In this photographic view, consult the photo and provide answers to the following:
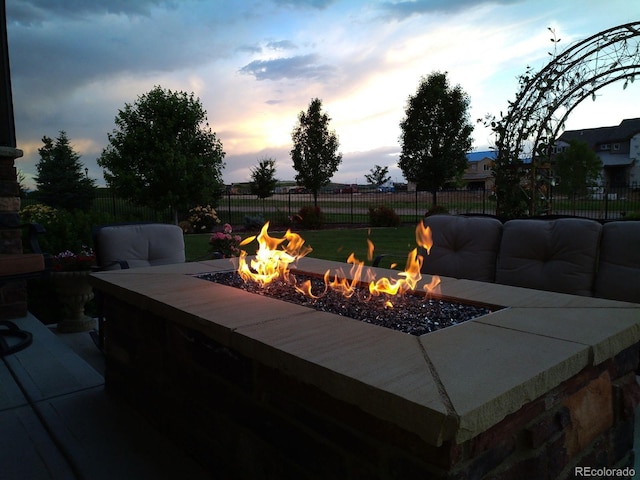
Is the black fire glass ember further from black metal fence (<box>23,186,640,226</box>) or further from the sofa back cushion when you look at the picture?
black metal fence (<box>23,186,640,226</box>)

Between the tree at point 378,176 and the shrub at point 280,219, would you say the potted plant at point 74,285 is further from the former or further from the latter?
the tree at point 378,176

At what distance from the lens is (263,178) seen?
69.5 ft

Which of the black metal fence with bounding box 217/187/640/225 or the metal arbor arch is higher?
the metal arbor arch

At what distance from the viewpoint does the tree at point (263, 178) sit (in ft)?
69.3

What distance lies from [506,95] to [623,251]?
2592 millimetres

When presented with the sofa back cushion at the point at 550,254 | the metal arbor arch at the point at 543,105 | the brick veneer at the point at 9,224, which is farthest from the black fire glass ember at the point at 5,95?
the metal arbor arch at the point at 543,105

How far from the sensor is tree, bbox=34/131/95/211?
15.8m

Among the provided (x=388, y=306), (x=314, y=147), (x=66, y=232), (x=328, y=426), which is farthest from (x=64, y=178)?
(x=328, y=426)

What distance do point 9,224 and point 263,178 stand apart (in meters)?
17.7

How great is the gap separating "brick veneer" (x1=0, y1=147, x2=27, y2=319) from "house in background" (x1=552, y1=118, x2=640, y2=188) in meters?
44.7

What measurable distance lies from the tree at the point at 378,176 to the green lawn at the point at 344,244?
24.2 meters

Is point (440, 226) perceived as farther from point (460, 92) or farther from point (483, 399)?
point (460, 92)

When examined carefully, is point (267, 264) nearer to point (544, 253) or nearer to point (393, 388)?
point (393, 388)

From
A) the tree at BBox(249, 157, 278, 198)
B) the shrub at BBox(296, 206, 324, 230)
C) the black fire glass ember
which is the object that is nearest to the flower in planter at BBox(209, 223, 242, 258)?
Result: the black fire glass ember
